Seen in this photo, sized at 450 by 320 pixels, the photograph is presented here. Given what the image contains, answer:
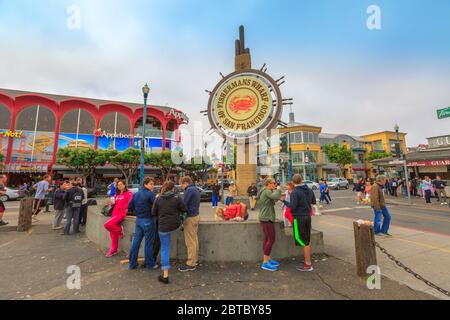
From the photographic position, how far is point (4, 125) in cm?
2730

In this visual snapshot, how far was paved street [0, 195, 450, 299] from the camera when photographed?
126 inches

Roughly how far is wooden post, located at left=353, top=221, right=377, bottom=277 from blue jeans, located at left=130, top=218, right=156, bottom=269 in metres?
3.99

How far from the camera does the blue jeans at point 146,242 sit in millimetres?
4180

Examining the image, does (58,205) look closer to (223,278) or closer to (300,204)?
(223,278)

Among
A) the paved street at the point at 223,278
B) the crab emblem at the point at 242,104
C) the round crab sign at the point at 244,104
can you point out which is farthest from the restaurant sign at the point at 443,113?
the crab emblem at the point at 242,104

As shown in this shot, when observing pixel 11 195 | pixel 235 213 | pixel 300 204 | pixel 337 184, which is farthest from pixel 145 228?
pixel 337 184

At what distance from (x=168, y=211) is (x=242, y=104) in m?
6.03

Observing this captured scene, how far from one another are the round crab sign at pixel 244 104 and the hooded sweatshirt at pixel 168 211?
526 cm

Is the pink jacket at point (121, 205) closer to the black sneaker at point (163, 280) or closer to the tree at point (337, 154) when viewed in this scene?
the black sneaker at point (163, 280)

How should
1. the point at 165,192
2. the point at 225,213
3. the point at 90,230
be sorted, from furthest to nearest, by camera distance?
the point at 90,230 → the point at 225,213 → the point at 165,192
